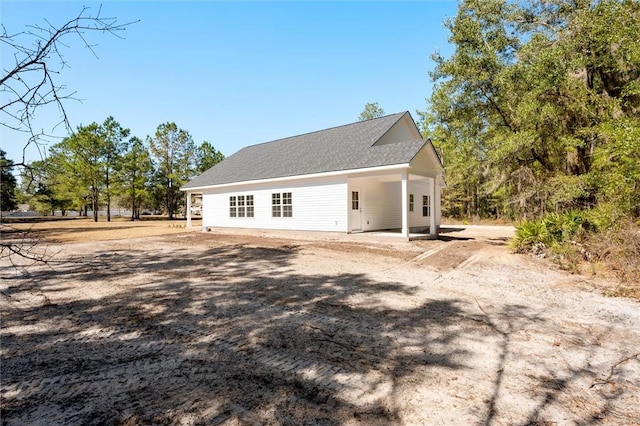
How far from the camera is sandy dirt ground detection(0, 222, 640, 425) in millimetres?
2857

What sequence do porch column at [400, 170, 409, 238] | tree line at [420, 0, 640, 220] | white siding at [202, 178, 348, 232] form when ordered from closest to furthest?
tree line at [420, 0, 640, 220] → porch column at [400, 170, 409, 238] → white siding at [202, 178, 348, 232]

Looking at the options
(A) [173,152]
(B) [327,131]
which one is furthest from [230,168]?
(A) [173,152]

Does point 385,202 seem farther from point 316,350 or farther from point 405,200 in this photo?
point 316,350

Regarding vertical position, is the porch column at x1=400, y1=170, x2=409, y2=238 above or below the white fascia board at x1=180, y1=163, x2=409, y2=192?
below

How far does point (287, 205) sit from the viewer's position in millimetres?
18125

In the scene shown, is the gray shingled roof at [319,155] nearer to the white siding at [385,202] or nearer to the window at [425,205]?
the white siding at [385,202]

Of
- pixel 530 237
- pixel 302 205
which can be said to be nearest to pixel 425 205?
pixel 302 205

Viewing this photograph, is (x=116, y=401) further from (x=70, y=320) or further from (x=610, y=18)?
(x=610, y=18)

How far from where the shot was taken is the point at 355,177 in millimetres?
15547

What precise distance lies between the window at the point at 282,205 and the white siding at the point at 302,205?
227 millimetres

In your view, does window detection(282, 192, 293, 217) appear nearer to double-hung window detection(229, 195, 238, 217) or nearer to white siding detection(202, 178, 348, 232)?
white siding detection(202, 178, 348, 232)

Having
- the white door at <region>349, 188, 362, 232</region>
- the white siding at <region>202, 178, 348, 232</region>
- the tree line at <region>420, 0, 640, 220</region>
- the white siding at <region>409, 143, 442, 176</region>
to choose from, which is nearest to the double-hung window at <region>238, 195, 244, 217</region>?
the white siding at <region>202, 178, 348, 232</region>

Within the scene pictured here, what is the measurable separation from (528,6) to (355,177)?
1066cm

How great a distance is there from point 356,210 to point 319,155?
4.18 metres
